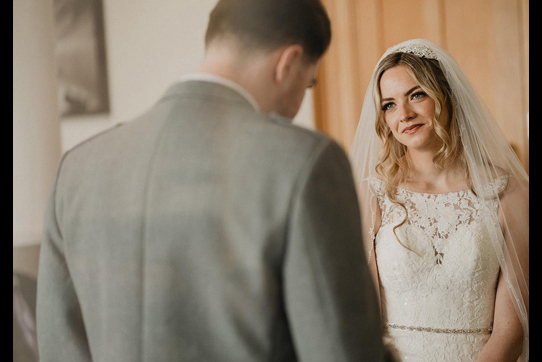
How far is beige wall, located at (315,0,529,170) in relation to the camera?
4.32ft

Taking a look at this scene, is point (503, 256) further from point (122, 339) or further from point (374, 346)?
point (122, 339)

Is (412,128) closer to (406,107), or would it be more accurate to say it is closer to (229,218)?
(406,107)

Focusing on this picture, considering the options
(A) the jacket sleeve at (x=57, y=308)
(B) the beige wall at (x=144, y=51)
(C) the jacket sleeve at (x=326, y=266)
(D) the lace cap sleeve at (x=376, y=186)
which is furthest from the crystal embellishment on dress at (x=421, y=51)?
(A) the jacket sleeve at (x=57, y=308)

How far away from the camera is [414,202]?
123 cm

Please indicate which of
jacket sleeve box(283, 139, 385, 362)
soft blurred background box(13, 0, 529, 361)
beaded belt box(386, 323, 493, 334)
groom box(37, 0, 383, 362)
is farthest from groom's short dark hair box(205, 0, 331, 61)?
beaded belt box(386, 323, 493, 334)

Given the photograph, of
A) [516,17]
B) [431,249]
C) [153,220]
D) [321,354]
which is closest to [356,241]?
[321,354]

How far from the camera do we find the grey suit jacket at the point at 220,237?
0.52 metres

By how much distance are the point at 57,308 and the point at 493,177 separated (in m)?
1.02

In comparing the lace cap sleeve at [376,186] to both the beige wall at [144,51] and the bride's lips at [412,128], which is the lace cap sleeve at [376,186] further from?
the beige wall at [144,51]

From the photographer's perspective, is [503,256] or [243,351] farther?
[503,256]

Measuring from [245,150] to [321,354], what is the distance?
24 cm

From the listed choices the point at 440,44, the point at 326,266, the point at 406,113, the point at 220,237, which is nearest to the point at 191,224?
the point at 220,237

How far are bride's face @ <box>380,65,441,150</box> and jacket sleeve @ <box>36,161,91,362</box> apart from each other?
2.80 feet

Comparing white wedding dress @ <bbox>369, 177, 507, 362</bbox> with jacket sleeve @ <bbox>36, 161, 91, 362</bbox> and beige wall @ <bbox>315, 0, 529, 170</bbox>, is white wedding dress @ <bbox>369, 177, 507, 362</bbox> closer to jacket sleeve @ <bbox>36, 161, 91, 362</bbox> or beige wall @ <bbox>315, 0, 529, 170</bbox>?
beige wall @ <bbox>315, 0, 529, 170</bbox>
